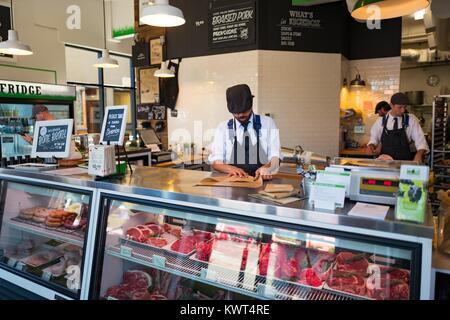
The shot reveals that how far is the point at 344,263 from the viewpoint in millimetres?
1654

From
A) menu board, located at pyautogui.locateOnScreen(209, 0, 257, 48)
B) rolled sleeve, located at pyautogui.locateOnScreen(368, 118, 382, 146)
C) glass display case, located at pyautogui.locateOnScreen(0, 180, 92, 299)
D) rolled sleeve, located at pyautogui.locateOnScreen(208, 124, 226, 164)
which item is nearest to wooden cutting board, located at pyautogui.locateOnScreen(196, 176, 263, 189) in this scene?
glass display case, located at pyautogui.locateOnScreen(0, 180, 92, 299)

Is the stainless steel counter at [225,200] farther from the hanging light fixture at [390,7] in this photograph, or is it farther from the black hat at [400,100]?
the black hat at [400,100]

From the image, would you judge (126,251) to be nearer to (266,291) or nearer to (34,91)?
(266,291)

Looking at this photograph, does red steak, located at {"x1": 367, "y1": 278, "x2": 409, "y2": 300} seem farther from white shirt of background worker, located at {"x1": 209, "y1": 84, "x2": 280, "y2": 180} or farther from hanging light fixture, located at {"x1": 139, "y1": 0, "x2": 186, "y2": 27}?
hanging light fixture, located at {"x1": 139, "y1": 0, "x2": 186, "y2": 27}

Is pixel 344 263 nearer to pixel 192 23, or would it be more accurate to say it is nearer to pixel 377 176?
pixel 377 176

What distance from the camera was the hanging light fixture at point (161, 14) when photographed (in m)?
3.10

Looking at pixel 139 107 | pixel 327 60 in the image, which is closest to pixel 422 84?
pixel 327 60

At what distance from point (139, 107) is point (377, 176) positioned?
6133 millimetres

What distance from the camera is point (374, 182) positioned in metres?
1.53

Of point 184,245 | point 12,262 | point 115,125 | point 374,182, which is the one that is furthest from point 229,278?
point 12,262

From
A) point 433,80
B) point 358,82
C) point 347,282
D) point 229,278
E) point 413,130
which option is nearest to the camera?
point 347,282

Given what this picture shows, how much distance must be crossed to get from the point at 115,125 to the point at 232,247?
3.48ft

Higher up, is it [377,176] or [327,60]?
[327,60]

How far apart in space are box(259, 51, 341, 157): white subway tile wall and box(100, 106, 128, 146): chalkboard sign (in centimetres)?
359
